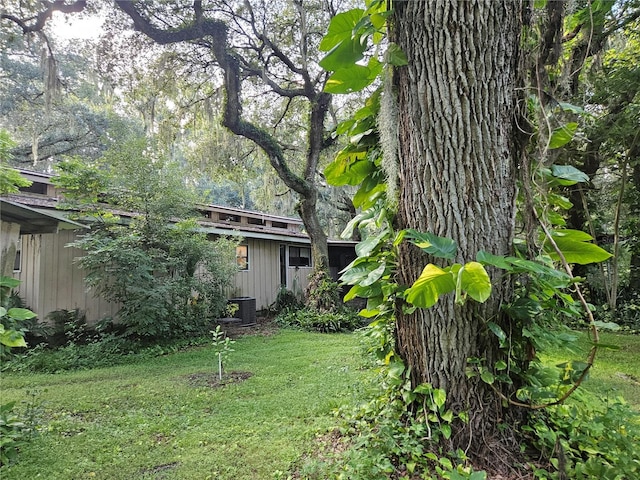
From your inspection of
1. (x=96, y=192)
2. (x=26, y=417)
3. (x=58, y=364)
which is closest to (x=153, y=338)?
(x=58, y=364)

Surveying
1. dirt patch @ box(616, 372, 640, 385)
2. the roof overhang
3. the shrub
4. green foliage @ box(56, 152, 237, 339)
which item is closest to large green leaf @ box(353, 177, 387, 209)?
dirt patch @ box(616, 372, 640, 385)

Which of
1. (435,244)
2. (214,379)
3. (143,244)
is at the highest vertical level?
(143,244)

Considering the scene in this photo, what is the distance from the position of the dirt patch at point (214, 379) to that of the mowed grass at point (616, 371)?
337 cm

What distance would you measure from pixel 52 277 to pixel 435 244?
7.31 m

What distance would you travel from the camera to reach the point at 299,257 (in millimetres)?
12117

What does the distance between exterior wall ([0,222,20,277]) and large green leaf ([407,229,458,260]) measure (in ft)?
9.86

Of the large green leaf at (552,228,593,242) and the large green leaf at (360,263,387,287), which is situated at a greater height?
the large green leaf at (552,228,593,242)

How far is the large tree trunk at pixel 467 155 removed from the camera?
1.63 metres

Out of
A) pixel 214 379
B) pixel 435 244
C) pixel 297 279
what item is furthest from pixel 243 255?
pixel 435 244

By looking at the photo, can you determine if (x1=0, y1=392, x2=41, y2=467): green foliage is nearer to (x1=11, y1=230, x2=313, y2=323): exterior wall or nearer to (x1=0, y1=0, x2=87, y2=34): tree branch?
(x1=11, y1=230, x2=313, y2=323): exterior wall

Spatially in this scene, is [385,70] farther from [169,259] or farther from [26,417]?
[169,259]

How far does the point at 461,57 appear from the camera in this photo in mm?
1628

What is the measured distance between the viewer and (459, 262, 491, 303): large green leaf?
50.0 inches

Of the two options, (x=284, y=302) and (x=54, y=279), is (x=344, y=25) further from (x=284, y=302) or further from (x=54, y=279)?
(x=284, y=302)
